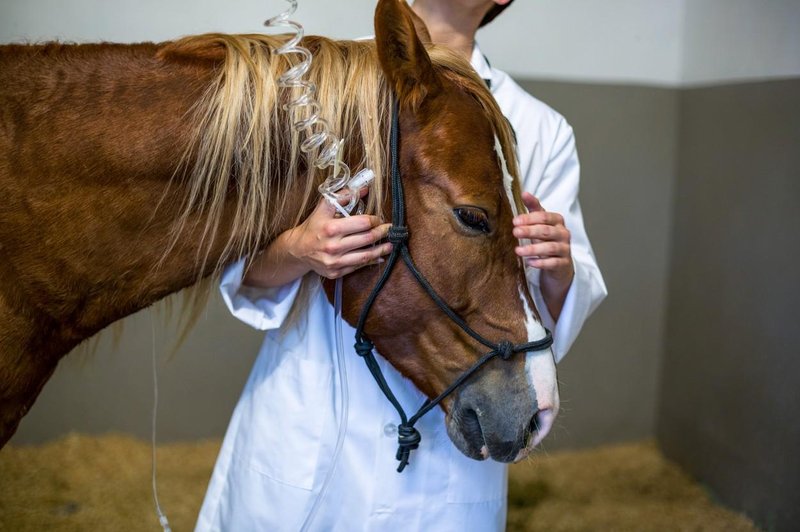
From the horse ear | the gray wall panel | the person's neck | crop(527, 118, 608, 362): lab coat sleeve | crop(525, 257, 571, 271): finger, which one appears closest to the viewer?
the horse ear

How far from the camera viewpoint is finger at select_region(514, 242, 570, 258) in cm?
95

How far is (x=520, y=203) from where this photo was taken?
99 centimetres

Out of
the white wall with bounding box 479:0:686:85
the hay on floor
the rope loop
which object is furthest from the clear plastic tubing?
the white wall with bounding box 479:0:686:85

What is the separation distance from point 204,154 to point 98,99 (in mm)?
143

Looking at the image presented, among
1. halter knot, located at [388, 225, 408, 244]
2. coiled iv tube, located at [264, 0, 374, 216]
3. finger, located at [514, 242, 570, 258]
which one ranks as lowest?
finger, located at [514, 242, 570, 258]

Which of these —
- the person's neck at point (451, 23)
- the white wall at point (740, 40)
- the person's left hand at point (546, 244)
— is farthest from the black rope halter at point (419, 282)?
the white wall at point (740, 40)

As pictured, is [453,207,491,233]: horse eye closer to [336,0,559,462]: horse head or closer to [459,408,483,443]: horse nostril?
[336,0,559,462]: horse head

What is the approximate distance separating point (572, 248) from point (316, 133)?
1.66ft

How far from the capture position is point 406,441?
1.00 metres

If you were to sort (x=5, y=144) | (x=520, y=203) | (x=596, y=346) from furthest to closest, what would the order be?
1. (x=596, y=346)
2. (x=520, y=203)
3. (x=5, y=144)

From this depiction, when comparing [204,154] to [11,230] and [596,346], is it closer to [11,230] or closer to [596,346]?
[11,230]

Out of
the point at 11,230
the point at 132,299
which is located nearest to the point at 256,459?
the point at 132,299

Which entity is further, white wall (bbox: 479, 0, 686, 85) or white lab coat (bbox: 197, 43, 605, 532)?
white wall (bbox: 479, 0, 686, 85)

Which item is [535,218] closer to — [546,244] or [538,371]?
[546,244]
